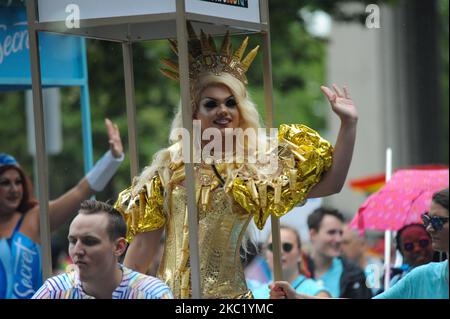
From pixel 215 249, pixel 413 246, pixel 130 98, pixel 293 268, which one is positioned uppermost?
pixel 130 98

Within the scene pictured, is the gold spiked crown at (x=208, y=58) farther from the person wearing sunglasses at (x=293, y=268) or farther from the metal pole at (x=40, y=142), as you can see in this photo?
the person wearing sunglasses at (x=293, y=268)

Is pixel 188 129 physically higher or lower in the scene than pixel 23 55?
lower

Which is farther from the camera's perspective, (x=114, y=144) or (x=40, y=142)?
(x=114, y=144)

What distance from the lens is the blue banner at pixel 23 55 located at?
272 inches

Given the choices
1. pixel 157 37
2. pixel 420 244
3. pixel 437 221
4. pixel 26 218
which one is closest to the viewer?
pixel 437 221

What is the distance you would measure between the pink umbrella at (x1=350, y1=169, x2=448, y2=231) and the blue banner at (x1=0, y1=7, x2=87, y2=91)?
7.09ft

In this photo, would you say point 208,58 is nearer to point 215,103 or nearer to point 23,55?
point 215,103

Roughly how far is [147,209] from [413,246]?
75.8 inches

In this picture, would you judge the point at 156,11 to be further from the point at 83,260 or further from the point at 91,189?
the point at 91,189

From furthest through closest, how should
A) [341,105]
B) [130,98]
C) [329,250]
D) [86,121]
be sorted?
[329,250]
[86,121]
[130,98]
[341,105]

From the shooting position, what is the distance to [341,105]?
4.57 metres

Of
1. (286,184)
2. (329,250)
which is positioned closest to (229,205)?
(286,184)

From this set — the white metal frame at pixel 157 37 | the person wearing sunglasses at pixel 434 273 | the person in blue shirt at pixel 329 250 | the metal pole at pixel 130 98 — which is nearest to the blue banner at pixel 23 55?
the metal pole at pixel 130 98

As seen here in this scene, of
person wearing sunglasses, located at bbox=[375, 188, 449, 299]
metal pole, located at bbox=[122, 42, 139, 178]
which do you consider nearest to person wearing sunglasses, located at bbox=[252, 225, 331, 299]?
metal pole, located at bbox=[122, 42, 139, 178]
